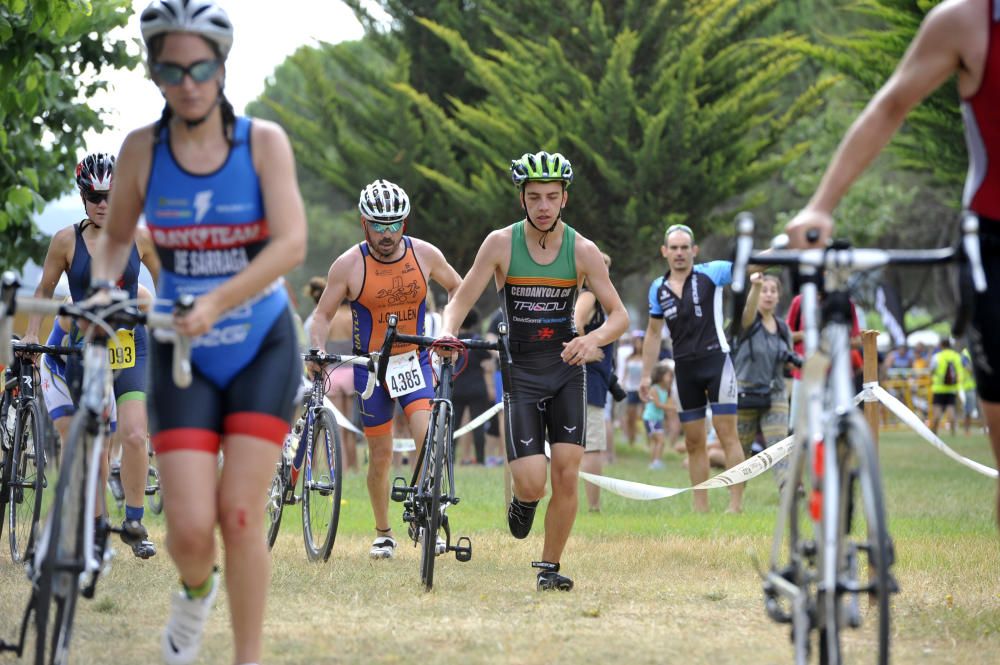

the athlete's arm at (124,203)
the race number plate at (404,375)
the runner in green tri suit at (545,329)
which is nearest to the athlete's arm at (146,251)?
the race number plate at (404,375)

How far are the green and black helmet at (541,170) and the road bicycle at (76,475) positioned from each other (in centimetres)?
356

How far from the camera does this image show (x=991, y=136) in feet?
16.8

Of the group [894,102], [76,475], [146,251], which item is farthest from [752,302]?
[76,475]

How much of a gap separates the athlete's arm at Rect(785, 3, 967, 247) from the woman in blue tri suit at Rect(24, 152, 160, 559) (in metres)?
5.30

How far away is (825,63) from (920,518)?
404 inches

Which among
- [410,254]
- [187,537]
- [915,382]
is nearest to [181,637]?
[187,537]

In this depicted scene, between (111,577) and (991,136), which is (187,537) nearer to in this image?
(991,136)

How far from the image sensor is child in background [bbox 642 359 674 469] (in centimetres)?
2159

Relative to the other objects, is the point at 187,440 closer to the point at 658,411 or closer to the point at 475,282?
the point at 475,282

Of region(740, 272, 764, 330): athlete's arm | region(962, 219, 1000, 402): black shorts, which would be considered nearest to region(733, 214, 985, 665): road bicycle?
region(962, 219, 1000, 402): black shorts

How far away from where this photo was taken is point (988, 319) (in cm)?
511

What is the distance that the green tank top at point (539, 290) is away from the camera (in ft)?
28.7

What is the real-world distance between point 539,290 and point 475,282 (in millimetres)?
375

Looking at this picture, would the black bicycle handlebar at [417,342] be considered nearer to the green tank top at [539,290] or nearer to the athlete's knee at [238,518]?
the green tank top at [539,290]
